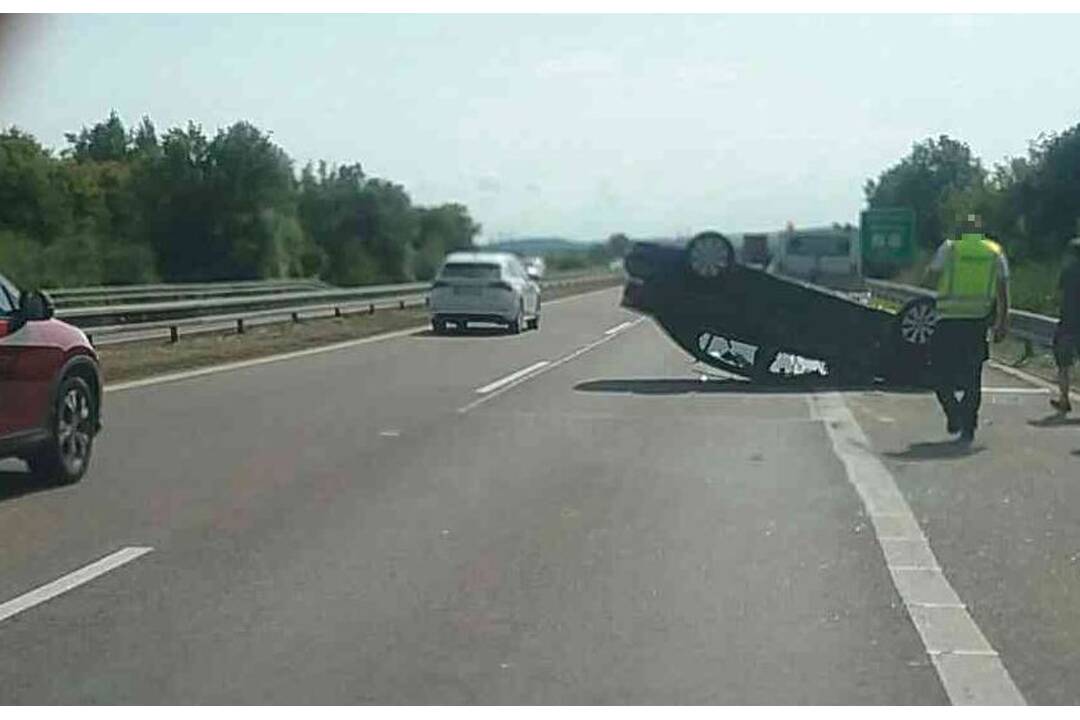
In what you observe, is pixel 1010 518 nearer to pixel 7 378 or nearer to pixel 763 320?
pixel 7 378

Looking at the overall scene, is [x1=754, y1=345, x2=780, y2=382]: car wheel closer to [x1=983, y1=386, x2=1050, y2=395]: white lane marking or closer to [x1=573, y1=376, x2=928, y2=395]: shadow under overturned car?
[x1=573, y1=376, x2=928, y2=395]: shadow under overturned car

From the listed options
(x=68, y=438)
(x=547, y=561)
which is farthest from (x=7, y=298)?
(x=547, y=561)

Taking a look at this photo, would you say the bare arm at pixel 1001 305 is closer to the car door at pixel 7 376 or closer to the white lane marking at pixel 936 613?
the white lane marking at pixel 936 613

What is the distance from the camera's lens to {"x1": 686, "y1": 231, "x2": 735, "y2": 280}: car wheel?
22.9 meters

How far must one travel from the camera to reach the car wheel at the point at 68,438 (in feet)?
41.8

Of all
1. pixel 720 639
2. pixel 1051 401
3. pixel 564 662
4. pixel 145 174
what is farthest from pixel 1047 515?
pixel 145 174

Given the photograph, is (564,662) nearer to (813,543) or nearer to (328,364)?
(813,543)

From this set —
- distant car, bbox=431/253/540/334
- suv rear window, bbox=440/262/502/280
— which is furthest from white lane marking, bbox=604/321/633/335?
suv rear window, bbox=440/262/502/280

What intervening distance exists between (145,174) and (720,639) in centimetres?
2565

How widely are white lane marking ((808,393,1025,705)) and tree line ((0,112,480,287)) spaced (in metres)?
17.5

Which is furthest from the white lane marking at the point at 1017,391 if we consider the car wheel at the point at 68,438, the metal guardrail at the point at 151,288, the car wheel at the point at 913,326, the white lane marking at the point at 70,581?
the metal guardrail at the point at 151,288

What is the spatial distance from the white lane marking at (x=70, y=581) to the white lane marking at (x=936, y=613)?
390cm

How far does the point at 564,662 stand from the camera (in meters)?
7.53

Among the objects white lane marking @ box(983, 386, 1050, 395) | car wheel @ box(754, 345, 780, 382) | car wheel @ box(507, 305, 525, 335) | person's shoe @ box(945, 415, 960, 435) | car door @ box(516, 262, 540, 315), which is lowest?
car wheel @ box(507, 305, 525, 335)
